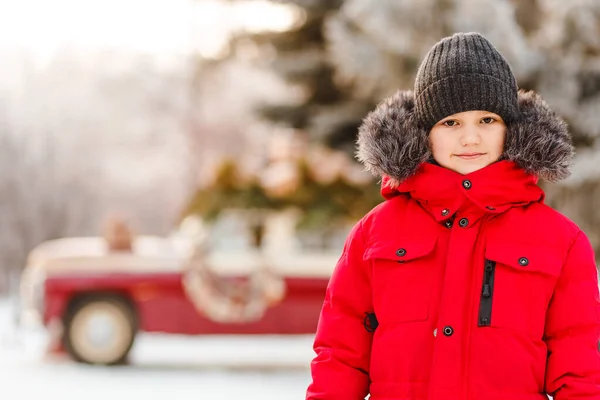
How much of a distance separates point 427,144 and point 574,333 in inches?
23.2

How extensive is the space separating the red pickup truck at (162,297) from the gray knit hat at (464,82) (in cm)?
608

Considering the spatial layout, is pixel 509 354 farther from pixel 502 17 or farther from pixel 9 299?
pixel 9 299

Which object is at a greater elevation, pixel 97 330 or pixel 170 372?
pixel 97 330

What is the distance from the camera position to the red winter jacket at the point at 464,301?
2150 mm

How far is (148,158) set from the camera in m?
25.0

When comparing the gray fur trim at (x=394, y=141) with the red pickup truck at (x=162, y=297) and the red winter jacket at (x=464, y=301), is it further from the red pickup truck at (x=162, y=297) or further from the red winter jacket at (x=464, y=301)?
the red pickup truck at (x=162, y=297)

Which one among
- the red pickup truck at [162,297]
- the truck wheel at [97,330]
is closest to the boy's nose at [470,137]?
the red pickup truck at [162,297]

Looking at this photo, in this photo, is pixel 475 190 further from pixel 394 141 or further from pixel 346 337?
pixel 346 337

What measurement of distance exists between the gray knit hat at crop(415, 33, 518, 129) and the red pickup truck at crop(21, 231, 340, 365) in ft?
20.0

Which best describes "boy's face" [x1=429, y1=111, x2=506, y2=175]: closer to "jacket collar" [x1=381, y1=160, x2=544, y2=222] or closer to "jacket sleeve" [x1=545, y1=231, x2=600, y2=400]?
"jacket collar" [x1=381, y1=160, x2=544, y2=222]

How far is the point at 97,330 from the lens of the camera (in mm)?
8555

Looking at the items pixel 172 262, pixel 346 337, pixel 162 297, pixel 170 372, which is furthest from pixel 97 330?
pixel 346 337

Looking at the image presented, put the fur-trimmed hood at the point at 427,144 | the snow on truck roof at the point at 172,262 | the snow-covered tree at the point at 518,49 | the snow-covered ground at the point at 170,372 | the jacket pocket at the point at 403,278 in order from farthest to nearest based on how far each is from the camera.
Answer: the snow on truck roof at the point at 172,262
the snow-covered ground at the point at 170,372
the snow-covered tree at the point at 518,49
the fur-trimmed hood at the point at 427,144
the jacket pocket at the point at 403,278

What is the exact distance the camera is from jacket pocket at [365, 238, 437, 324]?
224cm
